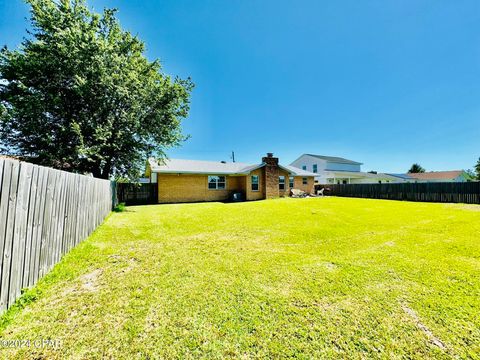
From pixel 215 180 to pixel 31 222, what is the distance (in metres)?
16.6

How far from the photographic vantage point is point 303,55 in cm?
1322

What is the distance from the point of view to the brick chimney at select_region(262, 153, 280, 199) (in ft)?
64.5

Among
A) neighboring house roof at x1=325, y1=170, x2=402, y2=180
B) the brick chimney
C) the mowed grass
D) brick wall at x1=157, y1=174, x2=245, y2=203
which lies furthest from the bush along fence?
the mowed grass

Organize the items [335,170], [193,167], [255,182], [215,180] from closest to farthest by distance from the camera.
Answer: [193,167] → [215,180] → [255,182] → [335,170]

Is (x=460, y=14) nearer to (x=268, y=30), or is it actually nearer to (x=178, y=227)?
(x=268, y=30)

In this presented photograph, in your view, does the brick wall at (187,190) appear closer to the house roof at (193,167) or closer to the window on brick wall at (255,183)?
the house roof at (193,167)

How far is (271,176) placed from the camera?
19.9m

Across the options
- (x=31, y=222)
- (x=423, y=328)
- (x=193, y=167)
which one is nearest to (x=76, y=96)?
(x=193, y=167)

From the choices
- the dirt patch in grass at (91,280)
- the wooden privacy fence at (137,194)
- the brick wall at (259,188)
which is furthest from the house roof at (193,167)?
the dirt patch in grass at (91,280)

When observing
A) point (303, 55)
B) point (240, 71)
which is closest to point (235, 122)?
point (240, 71)

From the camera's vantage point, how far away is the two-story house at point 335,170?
104ft

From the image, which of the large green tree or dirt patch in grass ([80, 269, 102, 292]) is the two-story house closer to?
the large green tree

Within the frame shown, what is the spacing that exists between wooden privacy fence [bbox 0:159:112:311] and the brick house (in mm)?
12976

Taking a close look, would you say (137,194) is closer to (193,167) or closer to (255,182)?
(193,167)
